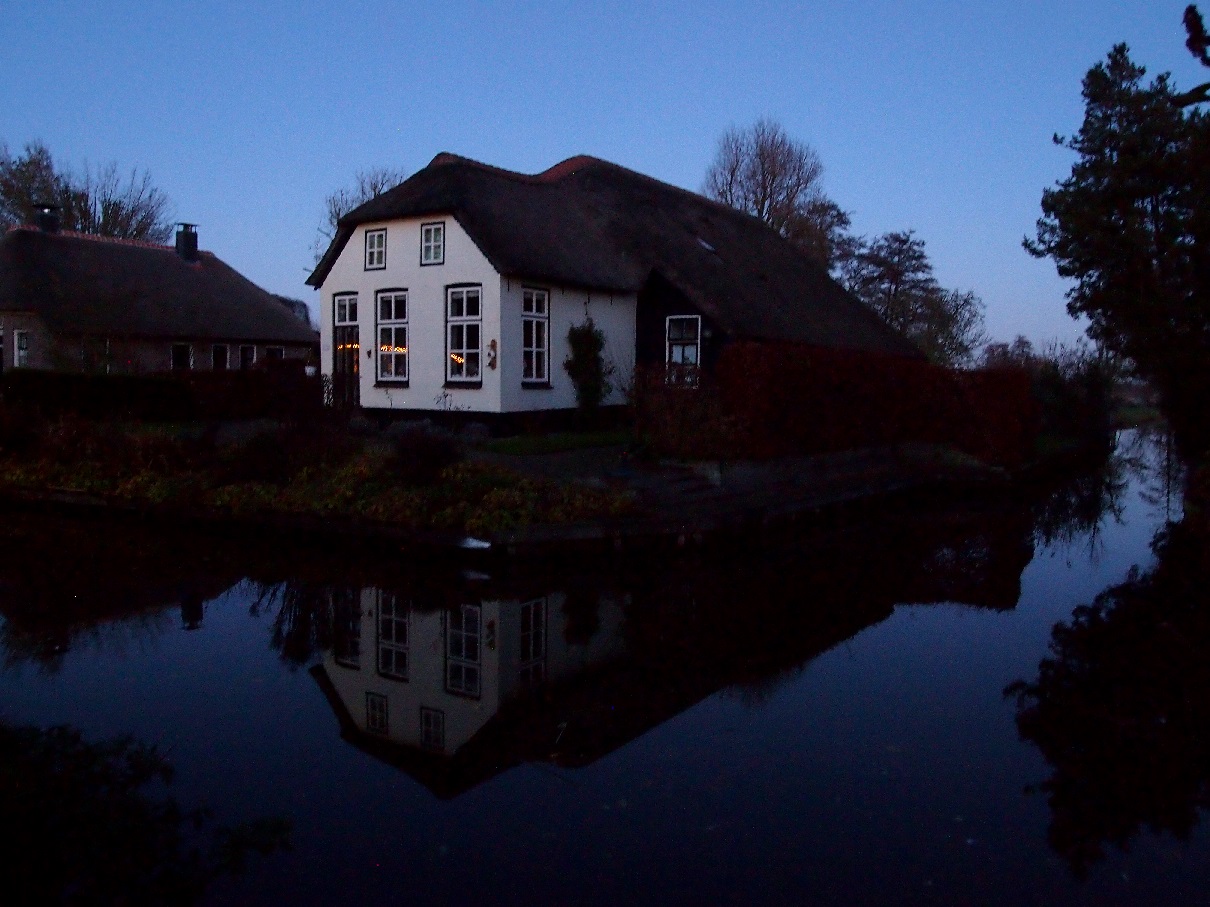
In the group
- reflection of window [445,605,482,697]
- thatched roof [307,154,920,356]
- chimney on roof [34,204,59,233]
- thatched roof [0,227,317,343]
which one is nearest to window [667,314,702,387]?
thatched roof [307,154,920,356]

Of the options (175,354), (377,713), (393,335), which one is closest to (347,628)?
(377,713)

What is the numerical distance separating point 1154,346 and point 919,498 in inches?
203

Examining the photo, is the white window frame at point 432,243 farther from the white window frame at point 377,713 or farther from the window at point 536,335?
the white window frame at point 377,713

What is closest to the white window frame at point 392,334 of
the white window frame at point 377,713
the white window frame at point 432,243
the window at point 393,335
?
the window at point 393,335

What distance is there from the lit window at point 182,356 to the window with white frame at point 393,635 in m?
30.5

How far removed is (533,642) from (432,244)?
49.2 ft

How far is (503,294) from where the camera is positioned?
812 inches

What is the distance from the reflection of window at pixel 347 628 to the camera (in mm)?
7918

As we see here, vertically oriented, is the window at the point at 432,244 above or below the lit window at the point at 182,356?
above

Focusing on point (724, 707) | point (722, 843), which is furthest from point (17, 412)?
A: point (722, 843)

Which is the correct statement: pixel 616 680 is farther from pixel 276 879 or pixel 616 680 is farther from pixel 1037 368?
pixel 1037 368

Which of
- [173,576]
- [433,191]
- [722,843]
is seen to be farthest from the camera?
[433,191]

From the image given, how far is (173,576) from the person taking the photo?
10.8m

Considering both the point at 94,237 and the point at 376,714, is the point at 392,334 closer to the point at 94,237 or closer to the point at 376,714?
the point at 376,714
